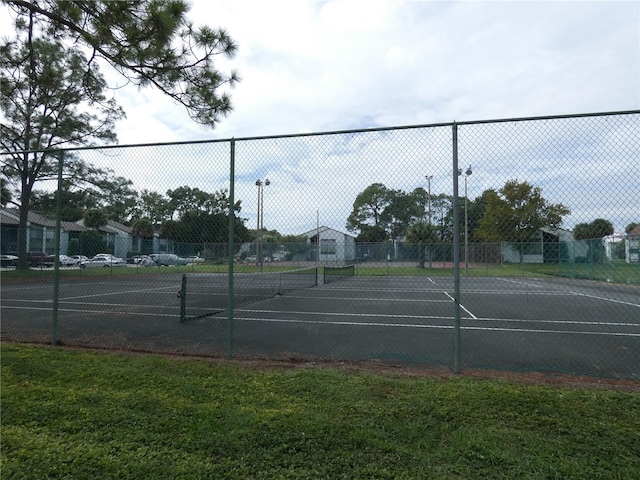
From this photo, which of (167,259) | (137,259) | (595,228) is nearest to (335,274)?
(167,259)

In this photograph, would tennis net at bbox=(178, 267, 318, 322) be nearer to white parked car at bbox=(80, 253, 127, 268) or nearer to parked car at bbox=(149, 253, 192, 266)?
parked car at bbox=(149, 253, 192, 266)

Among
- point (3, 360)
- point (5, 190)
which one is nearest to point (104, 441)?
point (3, 360)

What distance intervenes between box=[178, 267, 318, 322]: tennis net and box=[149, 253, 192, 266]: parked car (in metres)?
0.84

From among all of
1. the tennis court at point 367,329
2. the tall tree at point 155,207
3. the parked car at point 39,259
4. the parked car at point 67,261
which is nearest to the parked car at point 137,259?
the tennis court at point 367,329

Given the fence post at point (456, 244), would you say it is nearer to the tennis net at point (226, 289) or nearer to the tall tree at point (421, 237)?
the tall tree at point (421, 237)

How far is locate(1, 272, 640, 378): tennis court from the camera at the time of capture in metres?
5.85

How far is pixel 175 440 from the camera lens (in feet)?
10.2

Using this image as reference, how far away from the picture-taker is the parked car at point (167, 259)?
520 inches

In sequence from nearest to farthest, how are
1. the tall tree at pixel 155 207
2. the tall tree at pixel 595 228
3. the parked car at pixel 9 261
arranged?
the tall tree at pixel 595 228 → the tall tree at pixel 155 207 → the parked car at pixel 9 261

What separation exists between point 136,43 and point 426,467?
6.10 m

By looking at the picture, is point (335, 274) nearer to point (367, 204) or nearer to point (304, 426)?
point (367, 204)

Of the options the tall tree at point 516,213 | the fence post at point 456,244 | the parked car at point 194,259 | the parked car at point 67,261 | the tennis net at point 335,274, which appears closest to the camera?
the fence post at point 456,244

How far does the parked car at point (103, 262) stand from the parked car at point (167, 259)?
1.08 metres

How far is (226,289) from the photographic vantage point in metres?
15.0
